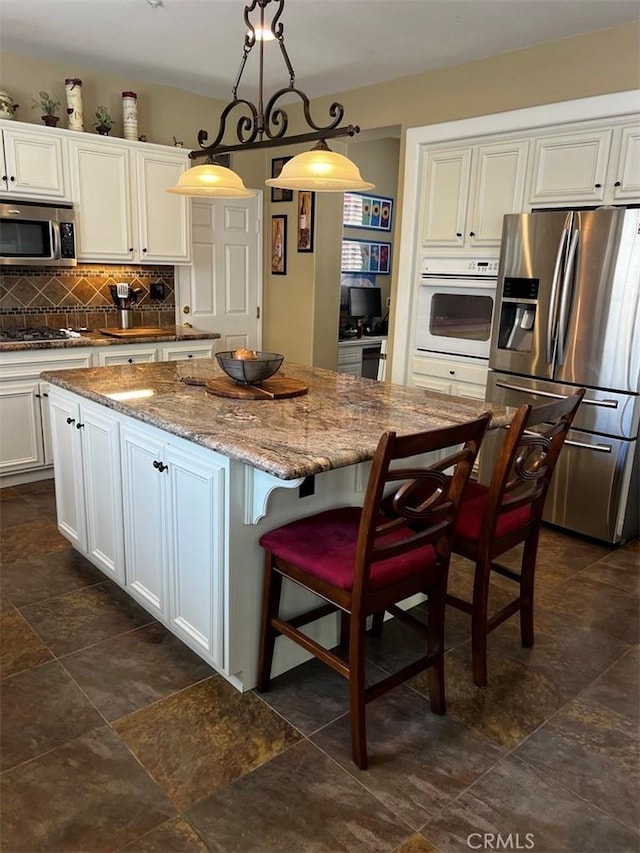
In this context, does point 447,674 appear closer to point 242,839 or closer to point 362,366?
point 242,839

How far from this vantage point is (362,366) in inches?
247

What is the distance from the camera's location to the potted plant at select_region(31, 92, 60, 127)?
4098 millimetres

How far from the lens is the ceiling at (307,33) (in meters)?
3.18

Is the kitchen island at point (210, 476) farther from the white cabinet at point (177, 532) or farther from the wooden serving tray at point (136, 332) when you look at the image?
the wooden serving tray at point (136, 332)

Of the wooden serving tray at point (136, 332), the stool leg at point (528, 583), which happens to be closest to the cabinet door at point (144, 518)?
the stool leg at point (528, 583)

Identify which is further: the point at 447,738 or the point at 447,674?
the point at 447,674

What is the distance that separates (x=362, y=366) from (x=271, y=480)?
4.58m

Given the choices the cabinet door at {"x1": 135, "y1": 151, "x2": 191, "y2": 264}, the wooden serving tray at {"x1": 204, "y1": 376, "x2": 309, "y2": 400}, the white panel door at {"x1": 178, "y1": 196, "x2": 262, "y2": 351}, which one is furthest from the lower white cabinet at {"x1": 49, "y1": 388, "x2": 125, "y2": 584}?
the white panel door at {"x1": 178, "y1": 196, "x2": 262, "y2": 351}

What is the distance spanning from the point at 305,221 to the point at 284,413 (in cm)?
348

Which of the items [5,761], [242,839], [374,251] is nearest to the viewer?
[242,839]

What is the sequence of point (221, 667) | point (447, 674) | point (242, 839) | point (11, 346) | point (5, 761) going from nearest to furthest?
point (242, 839) → point (5, 761) → point (221, 667) → point (447, 674) → point (11, 346)

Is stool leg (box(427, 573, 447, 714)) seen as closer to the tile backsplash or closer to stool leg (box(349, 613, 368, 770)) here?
stool leg (box(349, 613, 368, 770))

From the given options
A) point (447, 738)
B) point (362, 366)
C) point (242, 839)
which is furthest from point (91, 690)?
point (362, 366)

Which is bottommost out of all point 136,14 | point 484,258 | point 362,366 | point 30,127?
point 362,366
